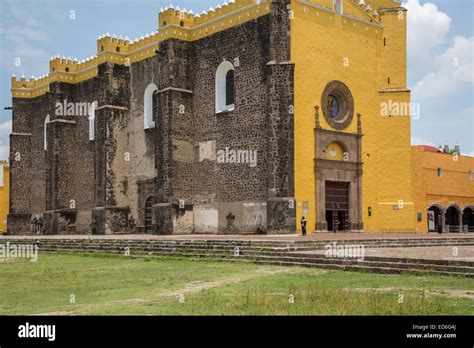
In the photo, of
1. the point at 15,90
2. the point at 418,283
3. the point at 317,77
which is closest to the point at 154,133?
the point at 317,77

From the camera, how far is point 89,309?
841 centimetres

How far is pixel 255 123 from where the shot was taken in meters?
24.5

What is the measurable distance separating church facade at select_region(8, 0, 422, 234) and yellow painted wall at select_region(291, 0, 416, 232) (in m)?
0.06

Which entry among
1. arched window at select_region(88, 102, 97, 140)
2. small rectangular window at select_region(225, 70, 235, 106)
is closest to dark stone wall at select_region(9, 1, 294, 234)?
arched window at select_region(88, 102, 97, 140)

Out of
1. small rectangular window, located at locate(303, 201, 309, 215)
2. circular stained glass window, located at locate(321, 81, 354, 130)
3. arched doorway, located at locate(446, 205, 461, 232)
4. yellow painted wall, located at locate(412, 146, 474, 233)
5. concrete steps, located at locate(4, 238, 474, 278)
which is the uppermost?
circular stained glass window, located at locate(321, 81, 354, 130)

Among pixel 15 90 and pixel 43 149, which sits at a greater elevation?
pixel 15 90

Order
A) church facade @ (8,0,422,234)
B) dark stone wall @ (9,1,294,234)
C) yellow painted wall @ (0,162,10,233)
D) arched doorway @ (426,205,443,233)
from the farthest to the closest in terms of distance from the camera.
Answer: yellow painted wall @ (0,162,10,233) → arched doorway @ (426,205,443,233) → church facade @ (8,0,422,234) → dark stone wall @ (9,1,294,234)

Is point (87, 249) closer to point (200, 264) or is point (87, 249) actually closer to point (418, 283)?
point (200, 264)

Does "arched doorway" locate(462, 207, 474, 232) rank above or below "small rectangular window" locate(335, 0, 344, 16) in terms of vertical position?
below

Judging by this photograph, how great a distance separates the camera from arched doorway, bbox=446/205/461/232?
35.2 m

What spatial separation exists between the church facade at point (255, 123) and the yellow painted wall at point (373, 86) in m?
0.06

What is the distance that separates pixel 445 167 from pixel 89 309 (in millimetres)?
29277

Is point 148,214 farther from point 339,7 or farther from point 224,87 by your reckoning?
point 339,7

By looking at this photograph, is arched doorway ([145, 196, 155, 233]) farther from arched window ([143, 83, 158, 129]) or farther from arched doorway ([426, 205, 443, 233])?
arched doorway ([426, 205, 443, 233])
